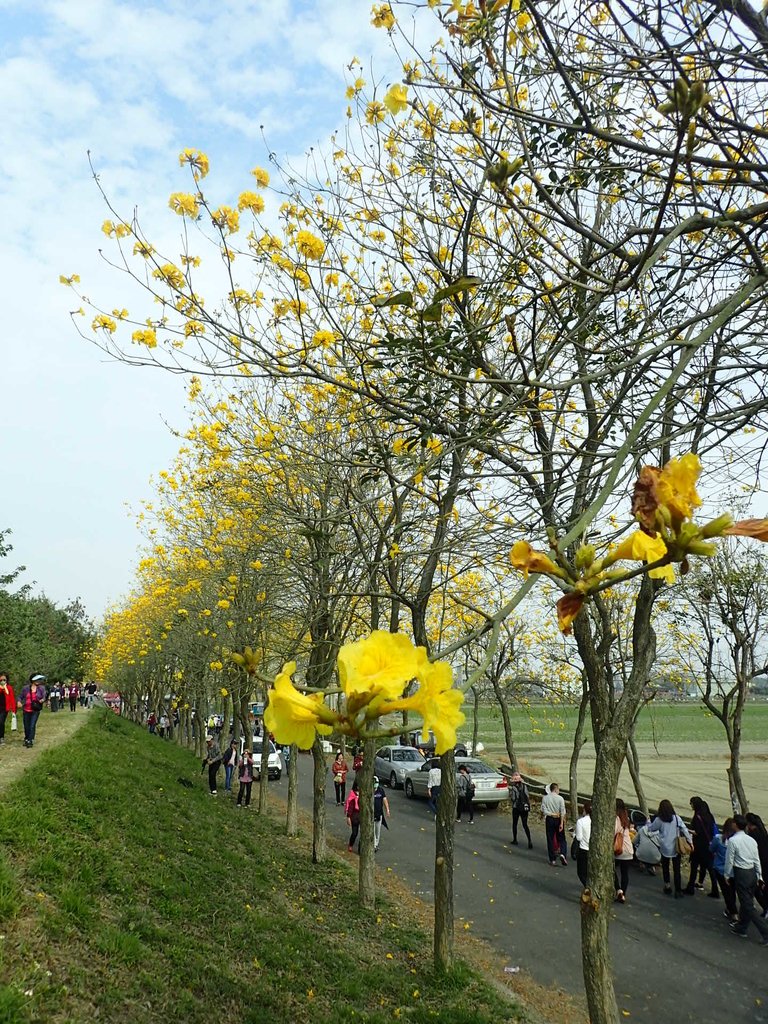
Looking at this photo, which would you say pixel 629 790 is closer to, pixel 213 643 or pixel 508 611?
pixel 213 643

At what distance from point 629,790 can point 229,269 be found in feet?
64.3

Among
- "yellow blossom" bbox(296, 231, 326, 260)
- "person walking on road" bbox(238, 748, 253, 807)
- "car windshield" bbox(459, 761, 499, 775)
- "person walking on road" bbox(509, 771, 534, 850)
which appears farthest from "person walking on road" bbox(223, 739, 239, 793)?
"yellow blossom" bbox(296, 231, 326, 260)

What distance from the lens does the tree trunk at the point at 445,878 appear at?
6.89 m

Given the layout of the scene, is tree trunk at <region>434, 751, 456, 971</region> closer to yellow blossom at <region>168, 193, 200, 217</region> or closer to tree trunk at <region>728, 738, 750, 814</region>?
yellow blossom at <region>168, 193, 200, 217</region>

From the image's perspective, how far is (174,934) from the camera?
20.4 feet

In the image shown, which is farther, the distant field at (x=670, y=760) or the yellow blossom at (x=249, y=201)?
the distant field at (x=670, y=760)

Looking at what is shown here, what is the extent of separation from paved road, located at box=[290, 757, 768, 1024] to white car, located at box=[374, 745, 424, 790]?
851 cm

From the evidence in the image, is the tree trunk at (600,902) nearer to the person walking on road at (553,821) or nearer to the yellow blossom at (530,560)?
the yellow blossom at (530,560)

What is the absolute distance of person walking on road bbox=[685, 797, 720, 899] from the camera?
9.51 meters

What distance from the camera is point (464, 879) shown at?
10.7 meters

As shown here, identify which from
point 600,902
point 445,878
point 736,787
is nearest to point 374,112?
point 600,902

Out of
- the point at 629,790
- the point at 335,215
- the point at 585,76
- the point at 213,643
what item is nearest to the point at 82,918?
the point at 335,215

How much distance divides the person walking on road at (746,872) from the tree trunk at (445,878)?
→ 136 inches

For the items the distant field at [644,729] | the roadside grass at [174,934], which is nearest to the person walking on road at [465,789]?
the roadside grass at [174,934]
